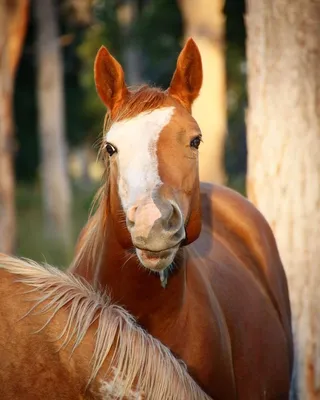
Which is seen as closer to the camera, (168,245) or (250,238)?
(168,245)

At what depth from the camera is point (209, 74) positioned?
11109 mm

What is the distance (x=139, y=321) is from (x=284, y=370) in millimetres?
1265

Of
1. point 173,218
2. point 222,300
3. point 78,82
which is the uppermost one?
point 78,82

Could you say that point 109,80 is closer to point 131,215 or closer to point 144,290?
point 131,215

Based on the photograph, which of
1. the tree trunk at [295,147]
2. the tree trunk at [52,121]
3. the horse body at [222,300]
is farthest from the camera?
the tree trunk at [52,121]

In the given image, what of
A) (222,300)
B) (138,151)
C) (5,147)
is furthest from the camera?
(5,147)

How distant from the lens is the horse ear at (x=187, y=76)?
3.88m

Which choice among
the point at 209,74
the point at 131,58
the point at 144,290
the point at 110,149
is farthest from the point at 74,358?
the point at 131,58

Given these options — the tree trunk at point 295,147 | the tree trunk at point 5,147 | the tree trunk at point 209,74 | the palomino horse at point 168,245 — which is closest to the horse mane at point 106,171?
the palomino horse at point 168,245

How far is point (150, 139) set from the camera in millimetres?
3592

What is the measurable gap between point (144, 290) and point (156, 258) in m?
0.40

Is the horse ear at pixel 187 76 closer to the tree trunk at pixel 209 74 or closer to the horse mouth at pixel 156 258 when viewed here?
the horse mouth at pixel 156 258

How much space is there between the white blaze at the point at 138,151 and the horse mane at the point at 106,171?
4 cm

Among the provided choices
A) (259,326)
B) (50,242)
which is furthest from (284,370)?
(50,242)
